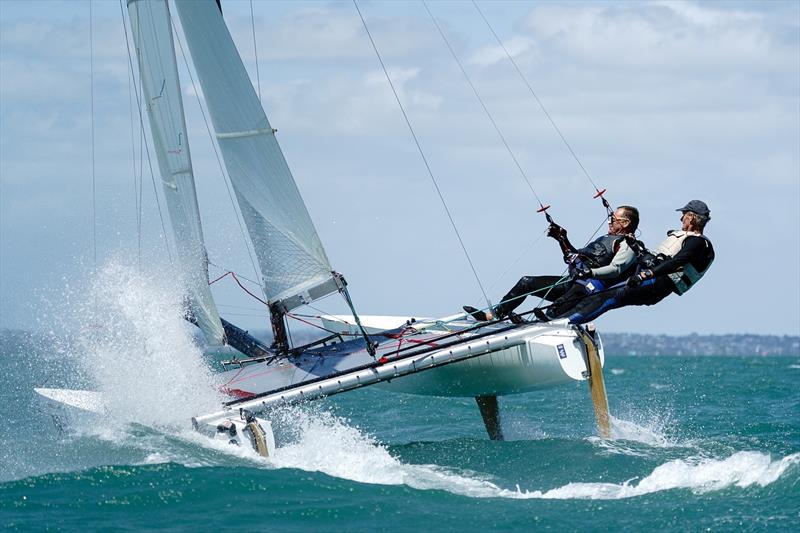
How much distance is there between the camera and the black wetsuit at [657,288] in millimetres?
9469

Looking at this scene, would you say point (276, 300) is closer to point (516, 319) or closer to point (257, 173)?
point (257, 173)

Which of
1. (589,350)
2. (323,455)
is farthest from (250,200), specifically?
(589,350)

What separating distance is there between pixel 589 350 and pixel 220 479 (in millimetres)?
2990

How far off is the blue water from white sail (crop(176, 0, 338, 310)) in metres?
1.13

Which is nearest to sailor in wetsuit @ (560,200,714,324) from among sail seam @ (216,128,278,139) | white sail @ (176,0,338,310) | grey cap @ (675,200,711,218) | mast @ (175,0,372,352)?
grey cap @ (675,200,711,218)

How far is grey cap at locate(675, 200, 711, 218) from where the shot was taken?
9.64 metres

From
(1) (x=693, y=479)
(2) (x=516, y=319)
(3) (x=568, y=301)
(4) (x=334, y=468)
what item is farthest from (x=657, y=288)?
(4) (x=334, y=468)

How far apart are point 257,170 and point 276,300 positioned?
112cm

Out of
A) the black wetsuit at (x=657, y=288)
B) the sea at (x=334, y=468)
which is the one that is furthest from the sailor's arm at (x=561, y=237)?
the sea at (x=334, y=468)

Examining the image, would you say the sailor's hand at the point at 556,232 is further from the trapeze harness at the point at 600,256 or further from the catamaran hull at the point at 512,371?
the catamaran hull at the point at 512,371

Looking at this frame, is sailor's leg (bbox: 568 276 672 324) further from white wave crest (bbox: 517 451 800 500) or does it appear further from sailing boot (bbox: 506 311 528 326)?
white wave crest (bbox: 517 451 800 500)

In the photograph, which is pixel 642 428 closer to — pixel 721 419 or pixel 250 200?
pixel 721 419

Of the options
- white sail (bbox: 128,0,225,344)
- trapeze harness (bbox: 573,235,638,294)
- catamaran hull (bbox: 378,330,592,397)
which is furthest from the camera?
white sail (bbox: 128,0,225,344)

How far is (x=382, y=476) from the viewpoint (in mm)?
8695
